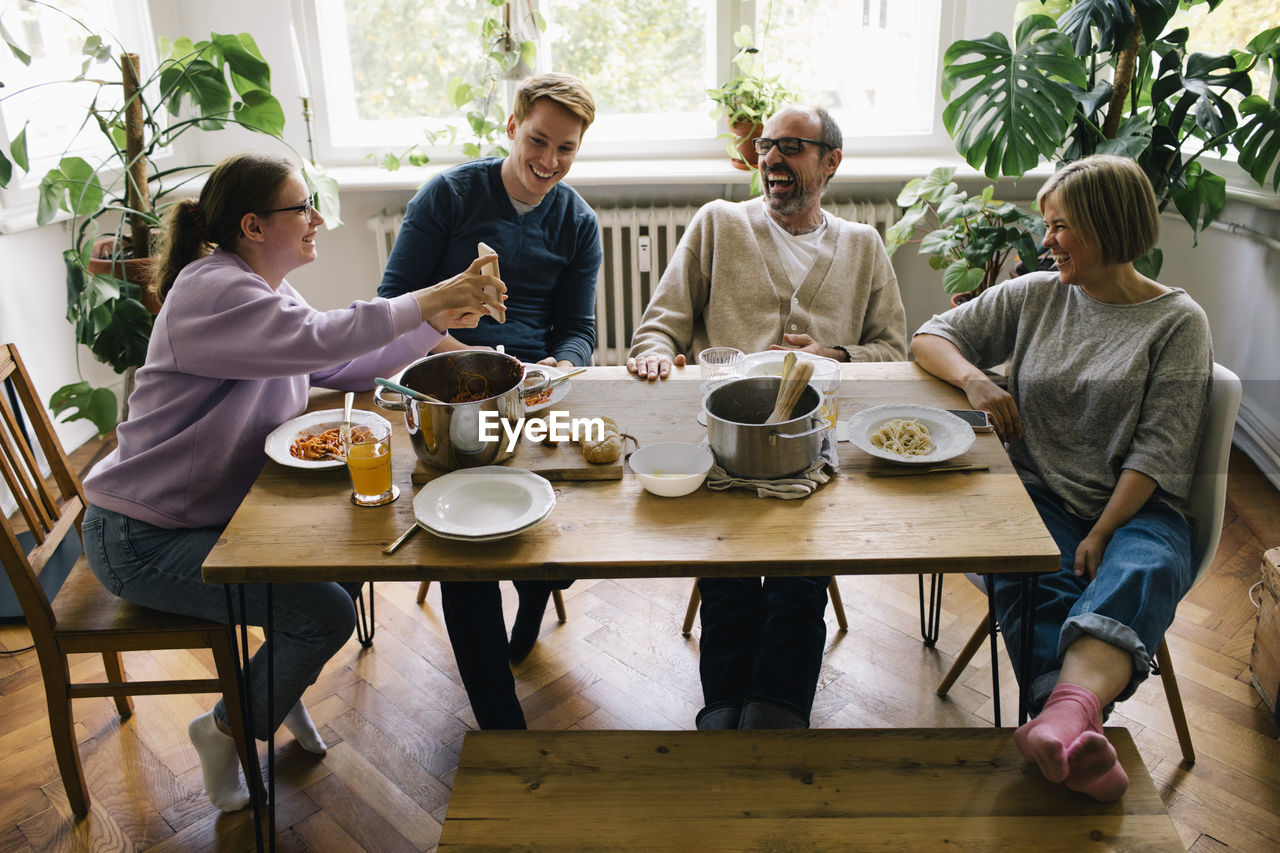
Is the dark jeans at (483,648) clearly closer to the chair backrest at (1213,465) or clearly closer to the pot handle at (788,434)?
the pot handle at (788,434)

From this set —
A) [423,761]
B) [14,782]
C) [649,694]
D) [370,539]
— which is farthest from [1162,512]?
[14,782]

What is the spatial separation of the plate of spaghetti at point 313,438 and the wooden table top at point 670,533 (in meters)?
0.02

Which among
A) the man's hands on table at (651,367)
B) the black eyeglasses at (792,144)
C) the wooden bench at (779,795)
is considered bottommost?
the wooden bench at (779,795)

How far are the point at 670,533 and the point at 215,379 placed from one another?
0.84 m

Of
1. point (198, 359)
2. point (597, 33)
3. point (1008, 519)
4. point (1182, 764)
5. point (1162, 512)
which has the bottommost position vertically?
point (1182, 764)

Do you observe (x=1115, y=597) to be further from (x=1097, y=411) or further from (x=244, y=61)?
(x=244, y=61)

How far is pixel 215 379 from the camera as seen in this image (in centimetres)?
166

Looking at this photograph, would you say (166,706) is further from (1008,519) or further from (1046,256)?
(1046,256)

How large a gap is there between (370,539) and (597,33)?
2778 millimetres

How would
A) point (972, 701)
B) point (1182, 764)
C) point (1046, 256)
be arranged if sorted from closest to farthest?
point (1182, 764)
point (972, 701)
point (1046, 256)

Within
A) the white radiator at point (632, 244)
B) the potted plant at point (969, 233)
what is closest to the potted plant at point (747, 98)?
the white radiator at point (632, 244)

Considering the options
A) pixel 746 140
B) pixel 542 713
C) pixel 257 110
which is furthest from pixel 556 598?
pixel 746 140

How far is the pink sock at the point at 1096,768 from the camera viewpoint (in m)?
1.29

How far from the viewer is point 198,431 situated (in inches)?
64.5
